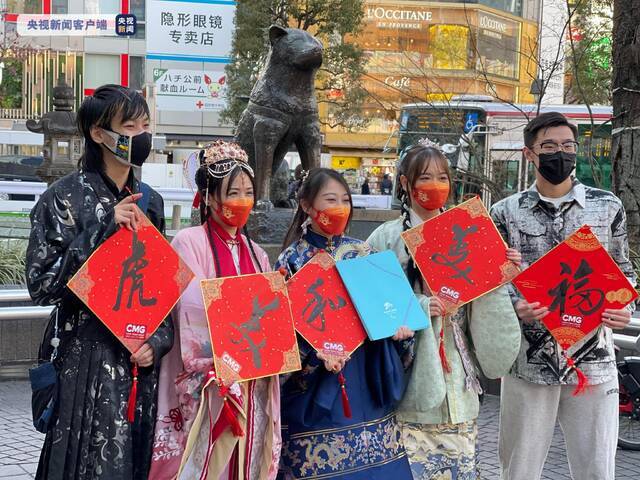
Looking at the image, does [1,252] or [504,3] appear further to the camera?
[504,3]

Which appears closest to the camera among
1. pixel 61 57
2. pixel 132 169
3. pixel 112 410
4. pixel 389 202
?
pixel 112 410

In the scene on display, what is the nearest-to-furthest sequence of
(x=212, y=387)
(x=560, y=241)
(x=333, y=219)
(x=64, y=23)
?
(x=212, y=387) → (x=333, y=219) → (x=560, y=241) → (x=64, y=23)

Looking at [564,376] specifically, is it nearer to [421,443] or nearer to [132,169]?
[421,443]

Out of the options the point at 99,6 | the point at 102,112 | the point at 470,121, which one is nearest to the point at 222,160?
the point at 102,112

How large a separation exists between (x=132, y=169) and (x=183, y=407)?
882 mm

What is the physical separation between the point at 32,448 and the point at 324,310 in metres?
2.96

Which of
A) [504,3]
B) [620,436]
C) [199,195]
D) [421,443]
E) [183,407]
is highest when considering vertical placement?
[504,3]

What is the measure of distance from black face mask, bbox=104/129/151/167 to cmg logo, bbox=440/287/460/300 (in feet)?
4.13

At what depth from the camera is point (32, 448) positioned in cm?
513

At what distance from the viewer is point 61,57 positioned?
119 feet

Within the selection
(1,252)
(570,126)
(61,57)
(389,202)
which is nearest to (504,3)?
(61,57)

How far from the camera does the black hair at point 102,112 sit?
2854mm

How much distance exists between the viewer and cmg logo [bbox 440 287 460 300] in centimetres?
319

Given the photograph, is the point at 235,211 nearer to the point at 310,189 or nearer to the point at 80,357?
the point at 310,189
